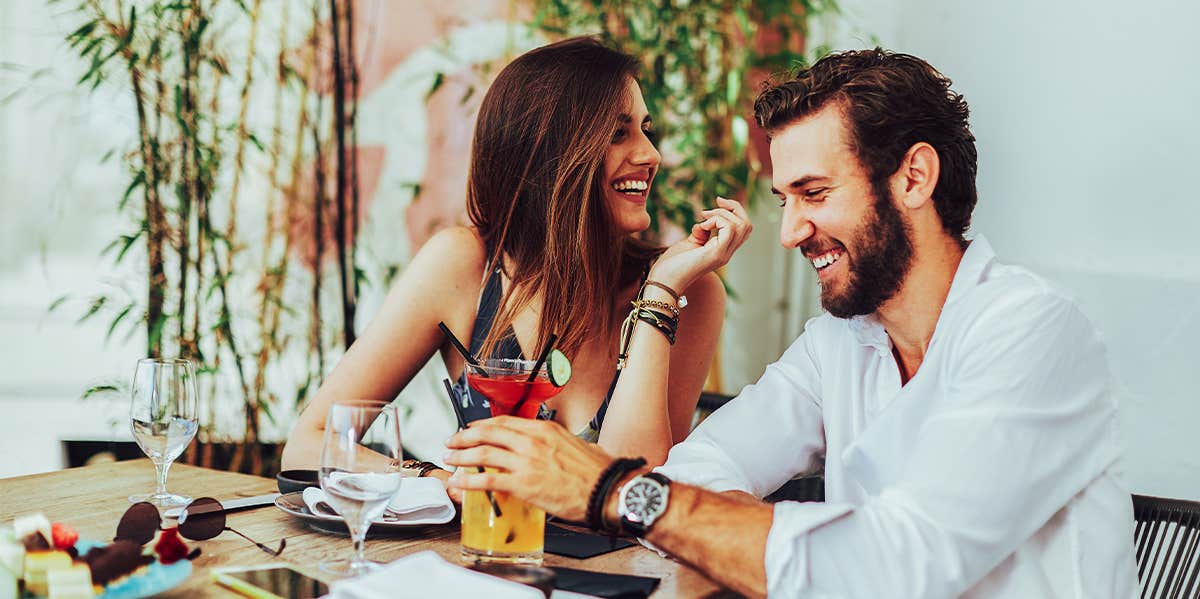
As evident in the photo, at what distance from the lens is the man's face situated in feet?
5.62

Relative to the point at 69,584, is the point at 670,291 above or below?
above

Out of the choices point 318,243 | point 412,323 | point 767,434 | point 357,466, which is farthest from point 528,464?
point 318,243

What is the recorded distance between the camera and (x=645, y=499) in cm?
137

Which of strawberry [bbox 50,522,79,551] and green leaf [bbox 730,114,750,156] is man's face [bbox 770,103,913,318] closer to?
strawberry [bbox 50,522,79,551]

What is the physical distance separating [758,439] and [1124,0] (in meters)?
1.63

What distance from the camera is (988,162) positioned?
311 centimetres

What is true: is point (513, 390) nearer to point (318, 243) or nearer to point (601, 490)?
point (601, 490)

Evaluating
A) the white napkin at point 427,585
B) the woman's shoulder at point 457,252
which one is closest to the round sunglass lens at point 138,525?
the white napkin at point 427,585

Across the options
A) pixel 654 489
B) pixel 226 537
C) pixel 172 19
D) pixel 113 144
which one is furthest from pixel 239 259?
pixel 654 489

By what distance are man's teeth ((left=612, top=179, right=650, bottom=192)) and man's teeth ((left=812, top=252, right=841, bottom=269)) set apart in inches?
25.7

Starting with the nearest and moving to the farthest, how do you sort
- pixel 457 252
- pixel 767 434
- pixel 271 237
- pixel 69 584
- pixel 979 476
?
pixel 69 584 < pixel 979 476 < pixel 767 434 < pixel 457 252 < pixel 271 237

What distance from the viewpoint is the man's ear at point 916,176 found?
1721 mm

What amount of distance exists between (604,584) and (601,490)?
5.3 inches

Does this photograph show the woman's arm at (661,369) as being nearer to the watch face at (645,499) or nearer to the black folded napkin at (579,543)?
the black folded napkin at (579,543)
